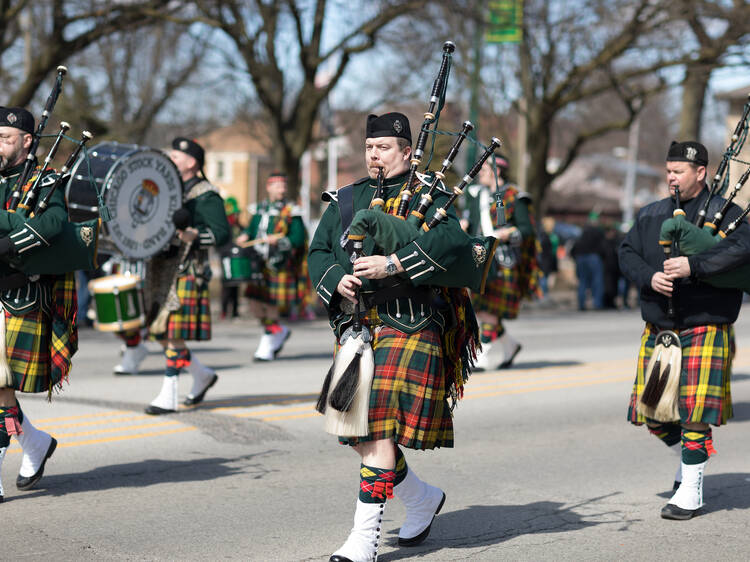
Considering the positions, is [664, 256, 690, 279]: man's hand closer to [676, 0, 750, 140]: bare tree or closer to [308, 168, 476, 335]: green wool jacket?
[308, 168, 476, 335]: green wool jacket

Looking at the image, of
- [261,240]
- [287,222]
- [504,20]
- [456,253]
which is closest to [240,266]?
[261,240]

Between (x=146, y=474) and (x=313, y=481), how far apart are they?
95 centimetres

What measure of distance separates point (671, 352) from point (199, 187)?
3.94 metres

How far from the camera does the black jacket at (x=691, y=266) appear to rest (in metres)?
5.36

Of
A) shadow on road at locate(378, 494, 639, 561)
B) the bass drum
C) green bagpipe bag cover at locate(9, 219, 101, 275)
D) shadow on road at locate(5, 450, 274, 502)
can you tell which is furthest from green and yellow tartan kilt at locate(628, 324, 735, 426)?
the bass drum

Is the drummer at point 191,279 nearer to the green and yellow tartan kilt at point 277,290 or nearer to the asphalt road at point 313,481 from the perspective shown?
the asphalt road at point 313,481

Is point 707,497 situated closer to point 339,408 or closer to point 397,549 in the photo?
point 397,549

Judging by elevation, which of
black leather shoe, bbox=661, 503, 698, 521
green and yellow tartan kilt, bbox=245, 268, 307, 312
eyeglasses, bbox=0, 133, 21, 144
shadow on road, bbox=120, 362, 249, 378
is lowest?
shadow on road, bbox=120, 362, 249, 378

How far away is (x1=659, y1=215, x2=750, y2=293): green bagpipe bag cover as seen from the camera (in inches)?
212

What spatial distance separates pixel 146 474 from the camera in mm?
5984

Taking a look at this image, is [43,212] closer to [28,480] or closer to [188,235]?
[28,480]

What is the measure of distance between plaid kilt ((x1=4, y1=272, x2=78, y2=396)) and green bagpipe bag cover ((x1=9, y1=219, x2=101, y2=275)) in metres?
0.23

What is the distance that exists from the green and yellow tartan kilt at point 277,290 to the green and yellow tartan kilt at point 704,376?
617 centimetres

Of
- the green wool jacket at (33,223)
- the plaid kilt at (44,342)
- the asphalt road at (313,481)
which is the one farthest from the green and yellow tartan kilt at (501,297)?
the green wool jacket at (33,223)
